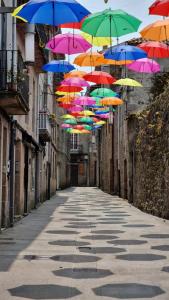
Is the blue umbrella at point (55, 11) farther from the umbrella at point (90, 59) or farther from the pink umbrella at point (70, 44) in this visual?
the umbrella at point (90, 59)

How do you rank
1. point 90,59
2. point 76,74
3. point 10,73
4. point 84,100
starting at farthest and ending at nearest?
point 84,100
point 76,74
point 90,59
point 10,73

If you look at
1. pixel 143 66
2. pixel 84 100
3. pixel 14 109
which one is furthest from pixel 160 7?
pixel 84 100

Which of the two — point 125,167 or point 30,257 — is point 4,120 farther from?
point 125,167

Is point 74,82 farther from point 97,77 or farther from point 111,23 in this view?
point 111,23

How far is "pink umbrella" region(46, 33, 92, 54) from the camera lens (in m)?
12.1

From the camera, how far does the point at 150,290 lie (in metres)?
5.53

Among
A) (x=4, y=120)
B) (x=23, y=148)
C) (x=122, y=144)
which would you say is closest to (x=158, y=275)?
(x=4, y=120)

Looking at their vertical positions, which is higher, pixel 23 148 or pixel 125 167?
pixel 23 148

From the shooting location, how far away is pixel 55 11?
28.6 feet

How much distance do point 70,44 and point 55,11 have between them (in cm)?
357

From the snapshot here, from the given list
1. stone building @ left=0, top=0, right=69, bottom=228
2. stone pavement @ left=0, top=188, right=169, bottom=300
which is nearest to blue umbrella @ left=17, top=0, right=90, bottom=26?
stone building @ left=0, top=0, right=69, bottom=228

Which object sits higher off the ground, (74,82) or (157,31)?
(157,31)

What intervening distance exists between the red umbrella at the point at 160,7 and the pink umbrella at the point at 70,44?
3995 millimetres

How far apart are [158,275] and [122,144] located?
71.0 feet
